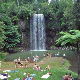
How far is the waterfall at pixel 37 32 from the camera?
35.7 metres

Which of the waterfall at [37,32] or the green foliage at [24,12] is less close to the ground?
the green foliage at [24,12]

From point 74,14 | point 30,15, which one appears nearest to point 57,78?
point 74,14

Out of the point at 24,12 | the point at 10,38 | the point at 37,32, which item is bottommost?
the point at 10,38

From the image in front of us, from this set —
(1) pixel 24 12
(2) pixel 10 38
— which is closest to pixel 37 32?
(1) pixel 24 12

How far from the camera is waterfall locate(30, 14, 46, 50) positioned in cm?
3566

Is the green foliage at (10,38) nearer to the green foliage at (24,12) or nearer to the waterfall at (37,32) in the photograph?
the green foliage at (24,12)

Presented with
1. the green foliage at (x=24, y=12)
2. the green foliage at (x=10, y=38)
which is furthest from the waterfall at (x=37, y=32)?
the green foliage at (x=10, y=38)

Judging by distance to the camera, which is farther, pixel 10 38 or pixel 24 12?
pixel 24 12

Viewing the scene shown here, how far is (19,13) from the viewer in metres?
35.1

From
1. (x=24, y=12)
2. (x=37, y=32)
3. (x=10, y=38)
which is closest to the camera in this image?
(x=10, y=38)

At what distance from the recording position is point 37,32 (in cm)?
3647

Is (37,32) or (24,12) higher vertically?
(24,12)

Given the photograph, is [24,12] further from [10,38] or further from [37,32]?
[10,38]

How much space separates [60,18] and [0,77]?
100 ft
